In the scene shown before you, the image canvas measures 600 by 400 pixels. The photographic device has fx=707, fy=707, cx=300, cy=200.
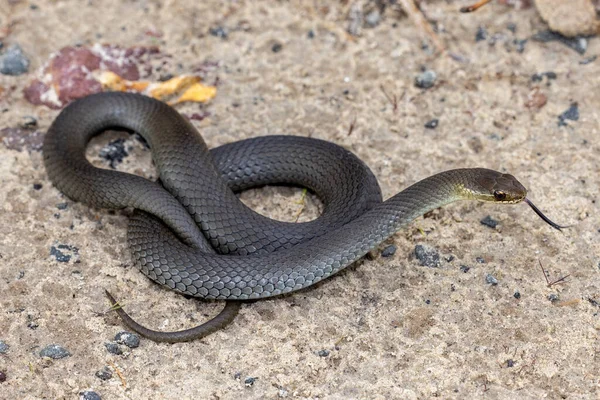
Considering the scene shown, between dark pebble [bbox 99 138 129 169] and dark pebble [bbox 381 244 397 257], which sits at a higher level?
Answer: dark pebble [bbox 99 138 129 169]

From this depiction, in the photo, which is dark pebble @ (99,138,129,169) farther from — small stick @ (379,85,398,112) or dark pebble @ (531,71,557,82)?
dark pebble @ (531,71,557,82)

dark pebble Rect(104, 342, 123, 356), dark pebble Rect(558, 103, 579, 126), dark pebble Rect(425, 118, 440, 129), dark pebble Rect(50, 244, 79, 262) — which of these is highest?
dark pebble Rect(425, 118, 440, 129)

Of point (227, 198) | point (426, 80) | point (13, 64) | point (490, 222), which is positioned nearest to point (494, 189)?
point (490, 222)

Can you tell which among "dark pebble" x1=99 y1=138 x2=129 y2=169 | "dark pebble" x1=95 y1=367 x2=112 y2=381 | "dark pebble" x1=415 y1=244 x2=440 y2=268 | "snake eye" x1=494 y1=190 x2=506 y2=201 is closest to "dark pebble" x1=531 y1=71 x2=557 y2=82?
"snake eye" x1=494 y1=190 x2=506 y2=201

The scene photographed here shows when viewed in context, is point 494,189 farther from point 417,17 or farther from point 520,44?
point 417,17

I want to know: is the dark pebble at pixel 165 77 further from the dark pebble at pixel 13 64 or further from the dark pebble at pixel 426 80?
the dark pebble at pixel 426 80

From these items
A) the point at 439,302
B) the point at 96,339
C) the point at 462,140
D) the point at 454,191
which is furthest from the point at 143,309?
the point at 462,140

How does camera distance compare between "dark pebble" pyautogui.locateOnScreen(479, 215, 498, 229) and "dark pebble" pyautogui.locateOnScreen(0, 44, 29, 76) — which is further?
"dark pebble" pyautogui.locateOnScreen(0, 44, 29, 76)
